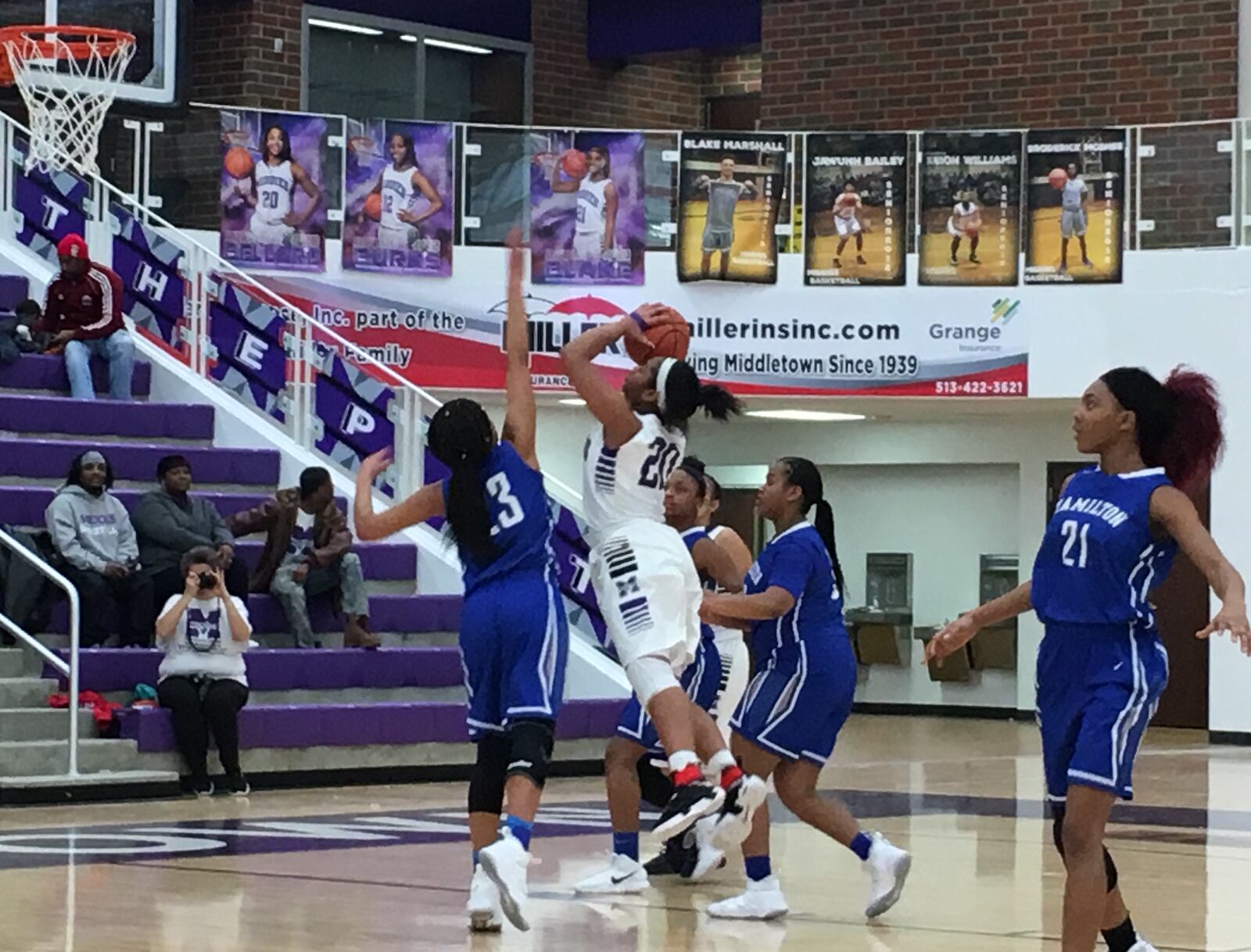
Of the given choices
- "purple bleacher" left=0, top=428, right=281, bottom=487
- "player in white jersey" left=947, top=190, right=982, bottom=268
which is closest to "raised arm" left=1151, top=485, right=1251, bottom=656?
"purple bleacher" left=0, top=428, right=281, bottom=487

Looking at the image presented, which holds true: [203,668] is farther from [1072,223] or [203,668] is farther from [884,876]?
[1072,223]

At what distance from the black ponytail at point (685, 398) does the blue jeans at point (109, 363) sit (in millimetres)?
9420

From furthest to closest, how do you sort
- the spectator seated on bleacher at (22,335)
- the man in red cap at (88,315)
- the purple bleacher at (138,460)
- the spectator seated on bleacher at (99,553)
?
the man in red cap at (88,315), the spectator seated on bleacher at (22,335), the purple bleacher at (138,460), the spectator seated on bleacher at (99,553)

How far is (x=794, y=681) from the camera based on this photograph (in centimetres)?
827

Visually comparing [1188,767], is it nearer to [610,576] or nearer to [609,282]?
[609,282]

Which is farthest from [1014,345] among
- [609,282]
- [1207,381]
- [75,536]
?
[1207,381]

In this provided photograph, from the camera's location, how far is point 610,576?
310 inches

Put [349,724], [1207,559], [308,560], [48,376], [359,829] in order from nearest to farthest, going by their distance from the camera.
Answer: [1207,559], [359,829], [349,724], [308,560], [48,376]

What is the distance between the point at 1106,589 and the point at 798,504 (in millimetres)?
2157

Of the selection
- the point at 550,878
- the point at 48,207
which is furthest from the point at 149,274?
the point at 550,878

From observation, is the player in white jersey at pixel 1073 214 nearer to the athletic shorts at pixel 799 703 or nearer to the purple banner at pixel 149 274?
the purple banner at pixel 149 274

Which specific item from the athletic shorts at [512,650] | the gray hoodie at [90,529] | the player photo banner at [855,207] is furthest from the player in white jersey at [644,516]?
the player photo banner at [855,207]

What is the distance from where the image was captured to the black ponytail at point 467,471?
24.5 ft

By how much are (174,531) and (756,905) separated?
703cm
